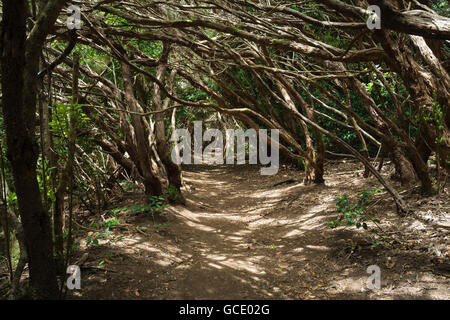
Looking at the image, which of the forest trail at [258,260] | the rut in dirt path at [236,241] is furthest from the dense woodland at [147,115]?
the rut in dirt path at [236,241]

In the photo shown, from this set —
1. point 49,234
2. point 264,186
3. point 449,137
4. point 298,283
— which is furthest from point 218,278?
point 264,186

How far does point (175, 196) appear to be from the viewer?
711cm

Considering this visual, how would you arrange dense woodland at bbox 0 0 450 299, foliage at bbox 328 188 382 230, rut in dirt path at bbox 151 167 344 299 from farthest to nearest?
foliage at bbox 328 188 382 230, rut in dirt path at bbox 151 167 344 299, dense woodland at bbox 0 0 450 299

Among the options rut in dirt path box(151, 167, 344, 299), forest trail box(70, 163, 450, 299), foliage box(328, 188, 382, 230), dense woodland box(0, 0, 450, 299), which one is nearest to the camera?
dense woodland box(0, 0, 450, 299)

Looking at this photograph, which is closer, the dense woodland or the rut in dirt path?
the dense woodland

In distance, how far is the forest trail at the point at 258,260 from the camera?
11.1ft

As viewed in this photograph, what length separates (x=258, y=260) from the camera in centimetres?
461

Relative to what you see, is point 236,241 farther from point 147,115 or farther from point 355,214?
point 147,115

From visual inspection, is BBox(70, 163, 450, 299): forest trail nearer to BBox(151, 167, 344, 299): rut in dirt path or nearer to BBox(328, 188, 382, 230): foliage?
BBox(151, 167, 344, 299): rut in dirt path

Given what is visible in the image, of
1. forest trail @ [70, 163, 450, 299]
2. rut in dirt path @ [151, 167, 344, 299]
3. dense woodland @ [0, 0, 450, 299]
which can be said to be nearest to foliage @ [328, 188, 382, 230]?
dense woodland @ [0, 0, 450, 299]

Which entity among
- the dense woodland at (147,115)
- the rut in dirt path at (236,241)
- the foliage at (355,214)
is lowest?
the rut in dirt path at (236,241)

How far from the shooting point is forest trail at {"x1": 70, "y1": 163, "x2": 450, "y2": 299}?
134 inches

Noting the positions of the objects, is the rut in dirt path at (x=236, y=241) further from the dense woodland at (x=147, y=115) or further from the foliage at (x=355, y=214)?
the foliage at (x=355, y=214)
